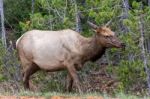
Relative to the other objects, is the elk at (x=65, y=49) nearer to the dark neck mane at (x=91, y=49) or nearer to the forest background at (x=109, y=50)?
the dark neck mane at (x=91, y=49)

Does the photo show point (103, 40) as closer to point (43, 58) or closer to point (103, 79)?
point (43, 58)

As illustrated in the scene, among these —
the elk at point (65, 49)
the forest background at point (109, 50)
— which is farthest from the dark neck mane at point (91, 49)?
the forest background at point (109, 50)

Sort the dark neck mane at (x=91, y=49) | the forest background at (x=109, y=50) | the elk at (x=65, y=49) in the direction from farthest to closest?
the forest background at (x=109, y=50)
the dark neck mane at (x=91, y=49)
the elk at (x=65, y=49)

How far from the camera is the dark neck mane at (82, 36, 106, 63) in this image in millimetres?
13734

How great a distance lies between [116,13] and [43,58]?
3704mm

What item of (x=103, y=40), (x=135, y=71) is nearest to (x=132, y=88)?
(x=135, y=71)

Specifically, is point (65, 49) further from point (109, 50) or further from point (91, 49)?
point (109, 50)

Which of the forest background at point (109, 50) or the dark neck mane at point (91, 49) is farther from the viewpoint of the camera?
the forest background at point (109, 50)

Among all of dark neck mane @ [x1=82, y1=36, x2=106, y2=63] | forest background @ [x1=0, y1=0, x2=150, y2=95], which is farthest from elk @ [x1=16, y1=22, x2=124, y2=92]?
forest background @ [x1=0, y1=0, x2=150, y2=95]

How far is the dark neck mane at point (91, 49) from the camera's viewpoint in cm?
1373

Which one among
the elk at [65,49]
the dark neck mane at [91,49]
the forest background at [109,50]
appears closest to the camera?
the elk at [65,49]

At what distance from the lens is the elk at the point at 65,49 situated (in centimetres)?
1346

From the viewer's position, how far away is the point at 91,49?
13.8m

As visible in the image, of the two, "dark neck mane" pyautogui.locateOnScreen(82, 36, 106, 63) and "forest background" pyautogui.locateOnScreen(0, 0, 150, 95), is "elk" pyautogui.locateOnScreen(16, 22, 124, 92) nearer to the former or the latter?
"dark neck mane" pyautogui.locateOnScreen(82, 36, 106, 63)
